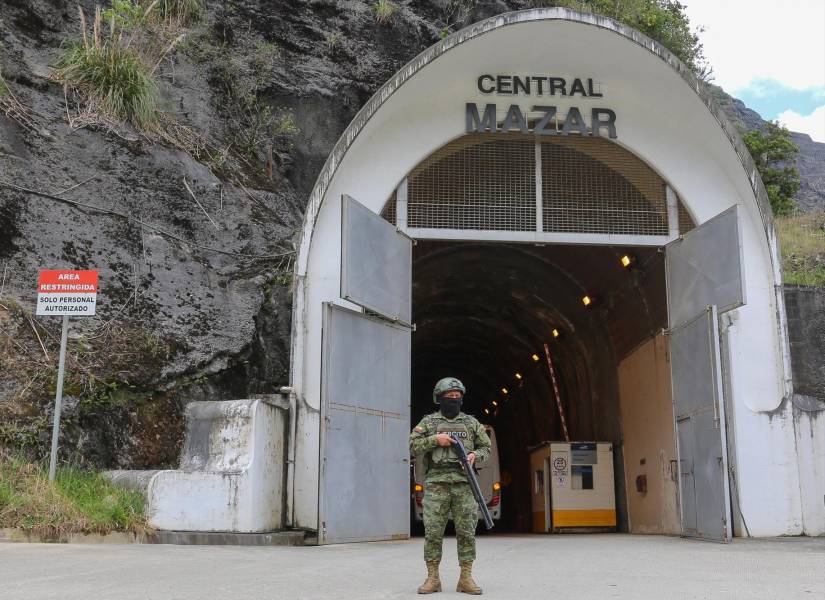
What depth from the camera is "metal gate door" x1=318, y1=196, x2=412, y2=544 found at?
36.6ft

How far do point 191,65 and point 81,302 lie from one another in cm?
835

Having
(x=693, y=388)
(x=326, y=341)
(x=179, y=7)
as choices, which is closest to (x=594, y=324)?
(x=693, y=388)

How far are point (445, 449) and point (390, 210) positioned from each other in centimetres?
744

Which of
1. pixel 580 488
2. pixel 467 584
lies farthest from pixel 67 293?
pixel 580 488

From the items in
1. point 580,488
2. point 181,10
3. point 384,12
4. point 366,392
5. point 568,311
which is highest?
point 384,12

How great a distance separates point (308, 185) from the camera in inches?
711

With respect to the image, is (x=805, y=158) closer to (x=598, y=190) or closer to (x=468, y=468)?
(x=598, y=190)

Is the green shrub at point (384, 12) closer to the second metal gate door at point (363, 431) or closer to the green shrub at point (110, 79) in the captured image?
the green shrub at point (110, 79)

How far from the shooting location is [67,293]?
33.4 feet

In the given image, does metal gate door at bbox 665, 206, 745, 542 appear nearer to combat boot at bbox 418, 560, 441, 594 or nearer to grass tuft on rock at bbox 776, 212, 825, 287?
grass tuft on rock at bbox 776, 212, 825, 287

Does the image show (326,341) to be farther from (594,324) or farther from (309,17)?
(309,17)

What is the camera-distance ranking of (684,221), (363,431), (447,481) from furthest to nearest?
(684,221)
(363,431)
(447,481)

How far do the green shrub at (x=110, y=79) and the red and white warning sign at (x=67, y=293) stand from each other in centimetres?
485

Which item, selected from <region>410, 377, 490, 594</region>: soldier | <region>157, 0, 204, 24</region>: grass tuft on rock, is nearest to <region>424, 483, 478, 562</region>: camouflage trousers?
<region>410, 377, 490, 594</region>: soldier
